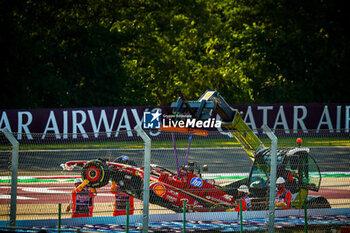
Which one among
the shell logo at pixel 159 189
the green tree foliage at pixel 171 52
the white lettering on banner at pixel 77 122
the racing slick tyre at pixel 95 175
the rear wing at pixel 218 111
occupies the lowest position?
the shell logo at pixel 159 189

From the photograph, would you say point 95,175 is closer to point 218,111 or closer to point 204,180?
point 204,180

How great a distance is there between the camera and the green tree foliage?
3597 centimetres

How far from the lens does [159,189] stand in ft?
36.9

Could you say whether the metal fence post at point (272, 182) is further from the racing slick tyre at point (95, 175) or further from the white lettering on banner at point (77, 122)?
the white lettering on banner at point (77, 122)

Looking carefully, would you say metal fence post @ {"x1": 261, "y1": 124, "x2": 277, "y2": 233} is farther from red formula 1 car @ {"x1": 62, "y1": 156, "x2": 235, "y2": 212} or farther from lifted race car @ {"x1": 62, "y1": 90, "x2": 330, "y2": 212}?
red formula 1 car @ {"x1": 62, "y1": 156, "x2": 235, "y2": 212}

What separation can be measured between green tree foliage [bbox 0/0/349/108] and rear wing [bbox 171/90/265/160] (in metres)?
23.9

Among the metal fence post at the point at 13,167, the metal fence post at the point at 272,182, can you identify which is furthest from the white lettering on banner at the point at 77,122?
the metal fence post at the point at 272,182

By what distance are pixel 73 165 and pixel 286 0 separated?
36.1 metres

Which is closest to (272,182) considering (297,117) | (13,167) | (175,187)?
Answer: (175,187)

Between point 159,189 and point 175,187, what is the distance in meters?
0.32

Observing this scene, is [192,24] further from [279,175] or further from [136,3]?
[279,175]

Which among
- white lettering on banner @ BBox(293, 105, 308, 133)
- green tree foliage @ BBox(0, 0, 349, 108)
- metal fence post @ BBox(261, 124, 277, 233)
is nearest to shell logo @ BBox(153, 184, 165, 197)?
metal fence post @ BBox(261, 124, 277, 233)

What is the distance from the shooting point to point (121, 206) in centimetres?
1107

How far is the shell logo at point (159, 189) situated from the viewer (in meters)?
11.2
